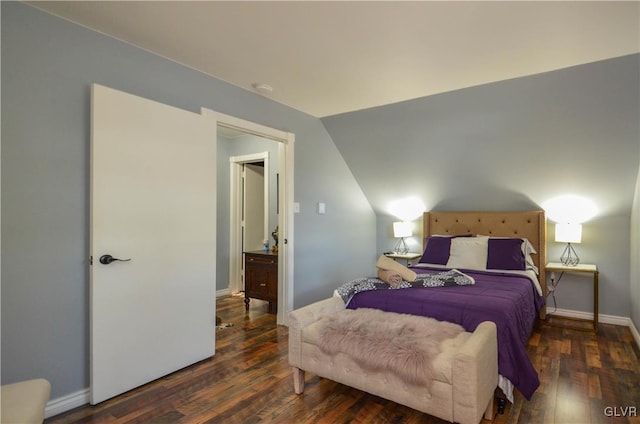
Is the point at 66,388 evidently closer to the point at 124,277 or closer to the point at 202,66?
the point at 124,277

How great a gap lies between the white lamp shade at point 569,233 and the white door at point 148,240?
139 inches

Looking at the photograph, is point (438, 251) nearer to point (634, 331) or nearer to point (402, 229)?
point (402, 229)

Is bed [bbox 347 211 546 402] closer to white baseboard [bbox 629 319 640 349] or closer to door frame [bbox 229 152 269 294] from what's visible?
white baseboard [bbox 629 319 640 349]

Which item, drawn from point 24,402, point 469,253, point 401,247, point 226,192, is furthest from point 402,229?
point 24,402

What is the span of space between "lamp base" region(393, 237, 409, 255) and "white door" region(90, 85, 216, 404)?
120 inches

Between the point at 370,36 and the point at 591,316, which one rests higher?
the point at 370,36

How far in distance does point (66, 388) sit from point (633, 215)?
497cm

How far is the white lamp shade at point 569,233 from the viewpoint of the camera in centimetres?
360

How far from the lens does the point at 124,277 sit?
2287 mm

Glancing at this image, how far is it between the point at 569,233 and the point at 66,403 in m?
4.53

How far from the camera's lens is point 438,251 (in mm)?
3938

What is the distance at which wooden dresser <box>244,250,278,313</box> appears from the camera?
3990 mm

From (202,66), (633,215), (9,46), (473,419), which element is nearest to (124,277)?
(9,46)

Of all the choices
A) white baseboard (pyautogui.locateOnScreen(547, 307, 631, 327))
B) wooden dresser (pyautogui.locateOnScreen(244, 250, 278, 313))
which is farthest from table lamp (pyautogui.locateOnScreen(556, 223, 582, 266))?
wooden dresser (pyautogui.locateOnScreen(244, 250, 278, 313))
